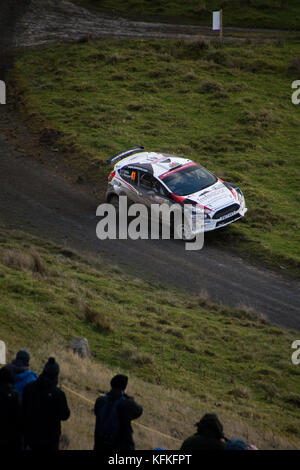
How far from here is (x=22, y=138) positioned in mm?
27688

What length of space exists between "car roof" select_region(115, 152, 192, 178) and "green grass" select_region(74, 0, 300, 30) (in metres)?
26.0

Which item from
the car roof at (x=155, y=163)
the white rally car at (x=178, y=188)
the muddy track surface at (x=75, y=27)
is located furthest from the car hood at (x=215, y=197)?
the muddy track surface at (x=75, y=27)

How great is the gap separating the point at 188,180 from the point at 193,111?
1155 cm

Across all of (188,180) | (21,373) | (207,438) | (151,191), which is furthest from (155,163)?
(207,438)

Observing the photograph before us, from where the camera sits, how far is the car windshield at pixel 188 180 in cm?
1884

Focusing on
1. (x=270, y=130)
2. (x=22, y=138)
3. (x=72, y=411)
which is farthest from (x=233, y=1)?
(x=72, y=411)

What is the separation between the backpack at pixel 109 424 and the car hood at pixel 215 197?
38.7 ft

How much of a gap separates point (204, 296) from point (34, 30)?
3220cm

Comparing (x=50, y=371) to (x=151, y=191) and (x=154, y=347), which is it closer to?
(x=154, y=347)

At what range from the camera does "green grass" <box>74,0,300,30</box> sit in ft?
142

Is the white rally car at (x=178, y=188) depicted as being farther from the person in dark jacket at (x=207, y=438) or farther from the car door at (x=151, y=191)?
the person in dark jacket at (x=207, y=438)

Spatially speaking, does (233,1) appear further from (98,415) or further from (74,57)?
(98,415)
